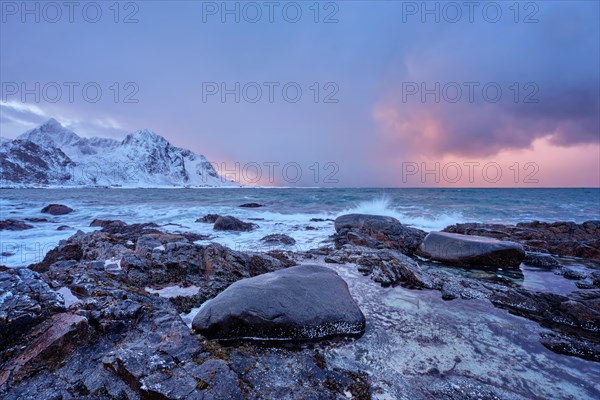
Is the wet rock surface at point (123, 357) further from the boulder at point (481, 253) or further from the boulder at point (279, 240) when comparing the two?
the boulder at point (279, 240)

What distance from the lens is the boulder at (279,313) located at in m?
4.60

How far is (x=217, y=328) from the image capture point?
15.0ft

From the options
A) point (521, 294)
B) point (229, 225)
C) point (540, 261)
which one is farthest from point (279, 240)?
point (540, 261)

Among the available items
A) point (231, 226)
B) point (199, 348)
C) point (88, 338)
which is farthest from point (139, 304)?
point (231, 226)

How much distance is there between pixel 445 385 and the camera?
3.73 meters

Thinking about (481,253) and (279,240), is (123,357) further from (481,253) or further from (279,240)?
(279,240)

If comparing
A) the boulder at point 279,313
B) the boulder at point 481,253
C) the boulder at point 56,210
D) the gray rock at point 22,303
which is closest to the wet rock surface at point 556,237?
the boulder at point 481,253

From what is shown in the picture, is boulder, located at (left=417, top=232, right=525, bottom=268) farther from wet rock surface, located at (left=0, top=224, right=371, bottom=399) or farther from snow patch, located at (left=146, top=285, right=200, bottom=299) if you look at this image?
snow patch, located at (left=146, top=285, right=200, bottom=299)

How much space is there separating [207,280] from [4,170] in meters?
191

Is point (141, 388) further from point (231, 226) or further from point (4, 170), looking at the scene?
point (4, 170)

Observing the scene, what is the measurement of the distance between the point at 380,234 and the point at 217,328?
1152cm

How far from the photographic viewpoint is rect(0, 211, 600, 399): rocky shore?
318 cm

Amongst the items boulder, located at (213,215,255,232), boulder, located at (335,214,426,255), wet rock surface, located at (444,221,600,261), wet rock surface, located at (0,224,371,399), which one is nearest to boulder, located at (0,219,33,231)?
boulder, located at (213,215,255,232)

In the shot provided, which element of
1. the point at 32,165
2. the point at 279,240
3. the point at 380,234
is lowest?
the point at 279,240
